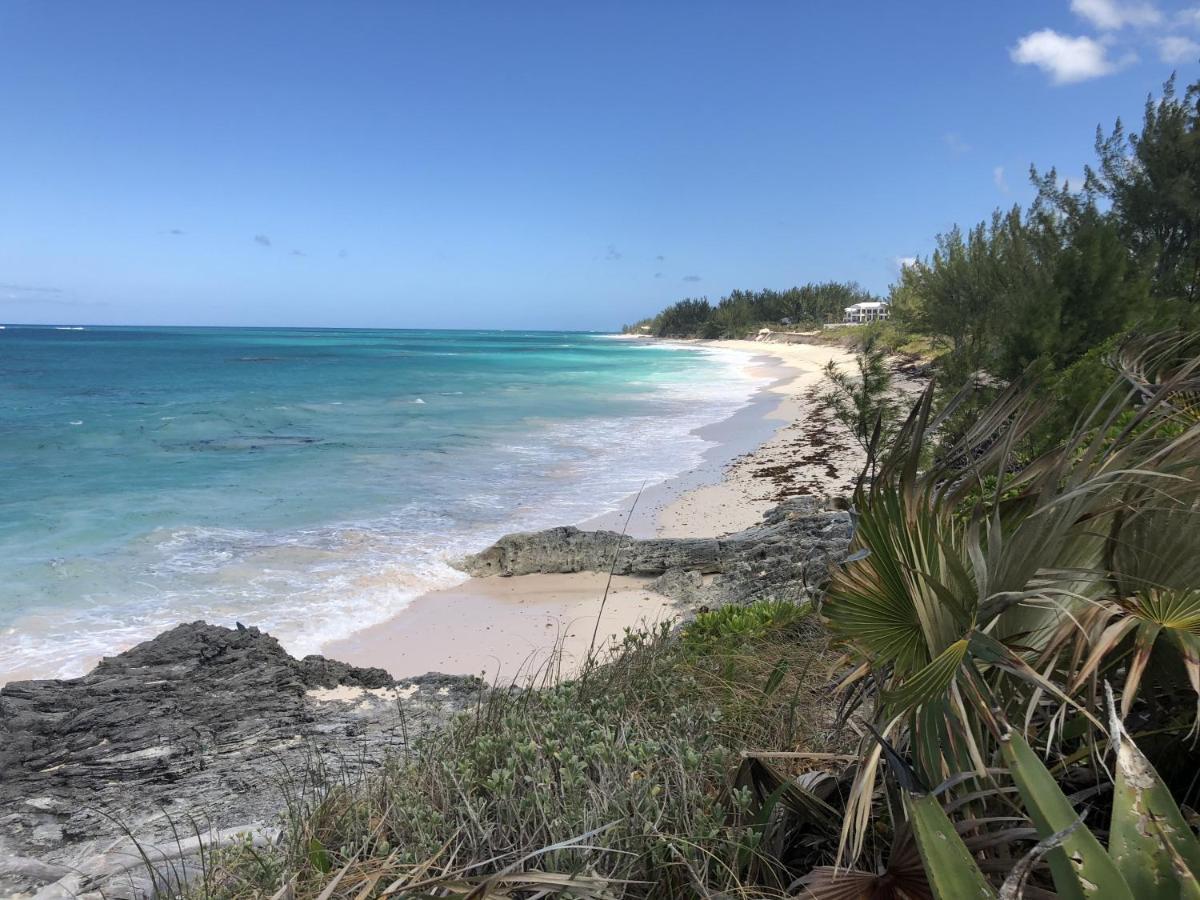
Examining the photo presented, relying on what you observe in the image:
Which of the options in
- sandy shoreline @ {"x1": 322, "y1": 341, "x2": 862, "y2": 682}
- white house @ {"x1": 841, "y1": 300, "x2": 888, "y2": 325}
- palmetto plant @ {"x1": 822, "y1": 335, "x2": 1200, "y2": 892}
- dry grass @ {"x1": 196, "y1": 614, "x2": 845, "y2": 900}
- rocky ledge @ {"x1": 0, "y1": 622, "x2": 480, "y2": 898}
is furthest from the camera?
white house @ {"x1": 841, "y1": 300, "x2": 888, "y2": 325}

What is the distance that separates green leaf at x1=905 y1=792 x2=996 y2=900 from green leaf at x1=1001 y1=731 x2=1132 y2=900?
5.5 inches

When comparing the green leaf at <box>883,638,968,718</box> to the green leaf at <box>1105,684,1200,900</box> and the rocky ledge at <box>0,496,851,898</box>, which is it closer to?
the green leaf at <box>1105,684,1200,900</box>

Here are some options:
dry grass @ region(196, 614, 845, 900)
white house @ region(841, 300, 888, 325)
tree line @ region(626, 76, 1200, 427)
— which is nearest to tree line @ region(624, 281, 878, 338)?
white house @ region(841, 300, 888, 325)

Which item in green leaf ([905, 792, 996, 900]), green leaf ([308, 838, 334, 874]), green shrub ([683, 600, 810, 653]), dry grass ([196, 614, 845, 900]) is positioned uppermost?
green leaf ([905, 792, 996, 900])

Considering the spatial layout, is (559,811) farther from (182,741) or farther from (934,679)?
(182,741)

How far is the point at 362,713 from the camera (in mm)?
5766

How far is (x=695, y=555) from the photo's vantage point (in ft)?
32.9

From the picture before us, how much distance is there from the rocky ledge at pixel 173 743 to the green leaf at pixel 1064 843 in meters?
2.32

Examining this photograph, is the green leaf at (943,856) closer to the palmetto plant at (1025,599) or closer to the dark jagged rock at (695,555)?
the palmetto plant at (1025,599)

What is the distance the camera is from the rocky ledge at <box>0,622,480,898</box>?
11.0 feet

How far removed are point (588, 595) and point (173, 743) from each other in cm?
526

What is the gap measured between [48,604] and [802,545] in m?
9.56

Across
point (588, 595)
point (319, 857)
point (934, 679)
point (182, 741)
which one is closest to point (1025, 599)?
point (934, 679)

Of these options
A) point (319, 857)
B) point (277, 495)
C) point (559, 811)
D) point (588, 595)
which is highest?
point (559, 811)
